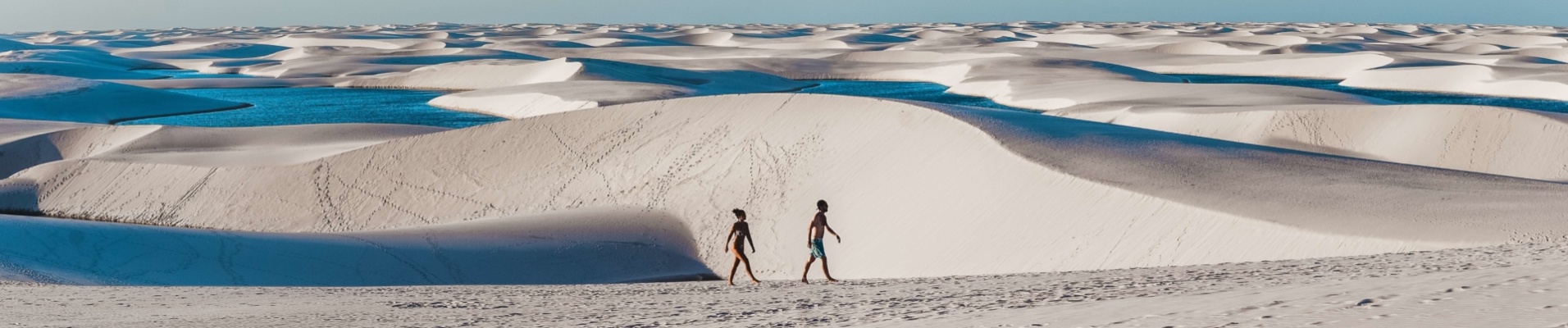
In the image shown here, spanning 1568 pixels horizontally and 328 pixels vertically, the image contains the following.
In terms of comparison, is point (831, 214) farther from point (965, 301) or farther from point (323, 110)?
point (323, 110)

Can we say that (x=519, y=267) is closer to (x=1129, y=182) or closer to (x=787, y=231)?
(x=787, y=231)

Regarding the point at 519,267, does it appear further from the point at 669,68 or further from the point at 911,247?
the point at 669,68

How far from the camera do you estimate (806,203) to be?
1633cm

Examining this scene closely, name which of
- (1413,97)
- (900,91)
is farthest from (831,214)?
(900,91)

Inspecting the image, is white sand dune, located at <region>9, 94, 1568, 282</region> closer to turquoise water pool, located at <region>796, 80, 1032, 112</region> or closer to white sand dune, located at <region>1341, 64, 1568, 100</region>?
turquoise water pool, located at <region>796, 80, 1032, 112</region>

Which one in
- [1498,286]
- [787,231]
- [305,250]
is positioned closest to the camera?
[1498,286]

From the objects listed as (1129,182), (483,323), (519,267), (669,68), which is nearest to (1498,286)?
(483,323)

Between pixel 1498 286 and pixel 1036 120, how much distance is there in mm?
11931

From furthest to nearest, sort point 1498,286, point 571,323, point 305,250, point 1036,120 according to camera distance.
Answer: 1. point 1036,120
2. point 305,250
3. point 571,323
4. point 1498,286

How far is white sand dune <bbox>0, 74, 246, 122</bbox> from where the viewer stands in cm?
3697

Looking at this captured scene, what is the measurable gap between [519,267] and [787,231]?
3.00 meters

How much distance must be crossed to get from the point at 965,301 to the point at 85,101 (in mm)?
36565

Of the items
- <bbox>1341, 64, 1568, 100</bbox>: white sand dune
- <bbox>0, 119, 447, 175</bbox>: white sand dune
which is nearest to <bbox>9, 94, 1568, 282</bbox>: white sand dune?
<bbox>0, 119, 447, 175</bbox>: white sand dune

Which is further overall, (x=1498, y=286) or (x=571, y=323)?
(x=571, y=323)
